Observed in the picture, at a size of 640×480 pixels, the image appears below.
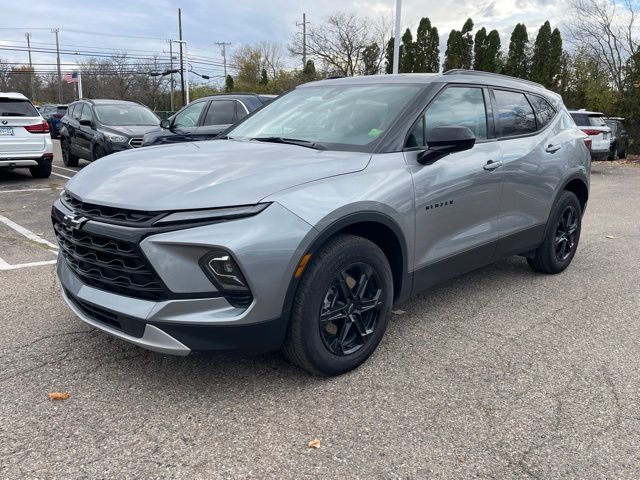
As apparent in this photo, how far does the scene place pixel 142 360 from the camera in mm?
3201

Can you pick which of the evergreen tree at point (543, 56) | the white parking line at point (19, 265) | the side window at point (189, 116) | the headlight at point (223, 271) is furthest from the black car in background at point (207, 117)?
the evergreen tree at point (543, 56)

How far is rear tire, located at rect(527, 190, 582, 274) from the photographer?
482 cm

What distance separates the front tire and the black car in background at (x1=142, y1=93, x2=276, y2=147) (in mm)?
6229

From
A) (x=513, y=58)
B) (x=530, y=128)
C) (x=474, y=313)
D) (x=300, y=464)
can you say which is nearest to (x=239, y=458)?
(x=300, y=464)

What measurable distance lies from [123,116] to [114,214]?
1026 cm

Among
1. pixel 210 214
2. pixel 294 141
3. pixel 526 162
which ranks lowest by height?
pixel 210 214

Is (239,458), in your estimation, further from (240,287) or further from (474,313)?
(474,313)

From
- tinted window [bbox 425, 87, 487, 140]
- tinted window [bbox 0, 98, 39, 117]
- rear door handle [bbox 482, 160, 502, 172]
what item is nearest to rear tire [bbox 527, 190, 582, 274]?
rear door handle [bbox 482, 160, 502, 172]

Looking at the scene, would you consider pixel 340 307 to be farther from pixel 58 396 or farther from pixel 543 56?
pixel 543 56

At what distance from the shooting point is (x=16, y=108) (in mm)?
10320

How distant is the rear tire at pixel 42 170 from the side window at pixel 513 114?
9.59m

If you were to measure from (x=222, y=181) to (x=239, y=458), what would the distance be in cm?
130

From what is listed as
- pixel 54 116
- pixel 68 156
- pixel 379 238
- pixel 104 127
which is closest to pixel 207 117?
pixel 104 127

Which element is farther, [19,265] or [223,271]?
[19,265]
